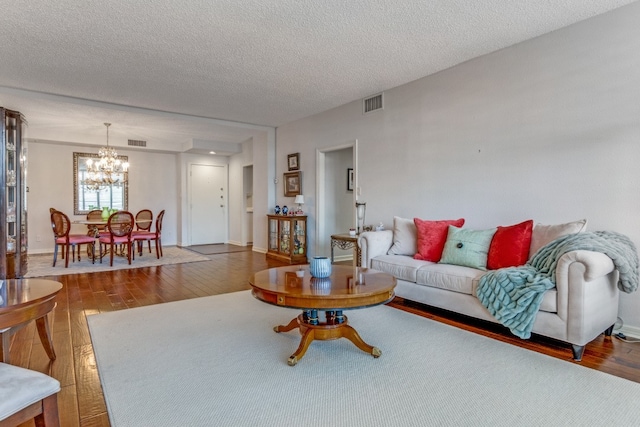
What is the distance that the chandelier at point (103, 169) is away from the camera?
663 centimetres

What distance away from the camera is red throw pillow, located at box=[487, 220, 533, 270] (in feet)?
9.73

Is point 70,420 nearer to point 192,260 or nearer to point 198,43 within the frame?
point 198,43

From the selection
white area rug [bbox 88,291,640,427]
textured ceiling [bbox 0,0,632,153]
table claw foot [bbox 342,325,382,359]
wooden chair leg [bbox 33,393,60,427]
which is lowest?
white area rug [bbox 88,291,640,427]

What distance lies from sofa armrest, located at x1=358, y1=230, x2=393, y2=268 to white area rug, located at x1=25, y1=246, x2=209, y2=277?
357cm

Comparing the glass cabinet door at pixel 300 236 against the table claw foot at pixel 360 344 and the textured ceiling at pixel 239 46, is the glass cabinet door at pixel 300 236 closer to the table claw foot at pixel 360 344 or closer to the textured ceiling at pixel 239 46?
the textured ceiling at pixel 239 46

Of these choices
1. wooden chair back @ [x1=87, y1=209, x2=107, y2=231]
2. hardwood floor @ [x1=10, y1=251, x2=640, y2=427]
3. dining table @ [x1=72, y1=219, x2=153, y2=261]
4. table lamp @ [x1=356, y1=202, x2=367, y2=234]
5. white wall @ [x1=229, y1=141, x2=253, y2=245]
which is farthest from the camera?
white wall @ [x1=229, y1=141, x2=253, y2=245]

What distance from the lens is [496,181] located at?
3.58 metres

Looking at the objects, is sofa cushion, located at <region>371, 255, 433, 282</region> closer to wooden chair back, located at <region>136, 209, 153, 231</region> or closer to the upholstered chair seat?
the upholstered chair seat

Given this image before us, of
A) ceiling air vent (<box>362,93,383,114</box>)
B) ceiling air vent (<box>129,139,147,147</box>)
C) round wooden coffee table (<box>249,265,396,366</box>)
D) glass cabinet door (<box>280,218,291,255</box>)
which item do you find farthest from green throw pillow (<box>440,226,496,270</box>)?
ceiling air vent (<box>129,139,147,147</box>)

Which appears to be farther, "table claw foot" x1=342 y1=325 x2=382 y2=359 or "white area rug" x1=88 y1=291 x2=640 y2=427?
"table claw foot" x1=342 y1=325 x2=382 y2=359

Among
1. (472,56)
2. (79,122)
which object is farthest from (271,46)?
(79,122)

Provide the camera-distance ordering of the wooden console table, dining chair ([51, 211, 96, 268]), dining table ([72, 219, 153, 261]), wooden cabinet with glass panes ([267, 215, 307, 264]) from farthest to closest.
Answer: wooden cabinet with glass panes ([267, 215, 307, 264])
dining table ([72, 219, 153, 261])
dining chair ([51, 211, 96, 268])
the wooden console table

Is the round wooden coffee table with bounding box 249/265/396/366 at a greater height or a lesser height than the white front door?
lesser

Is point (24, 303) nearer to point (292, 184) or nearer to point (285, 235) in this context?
point (285, 235)
